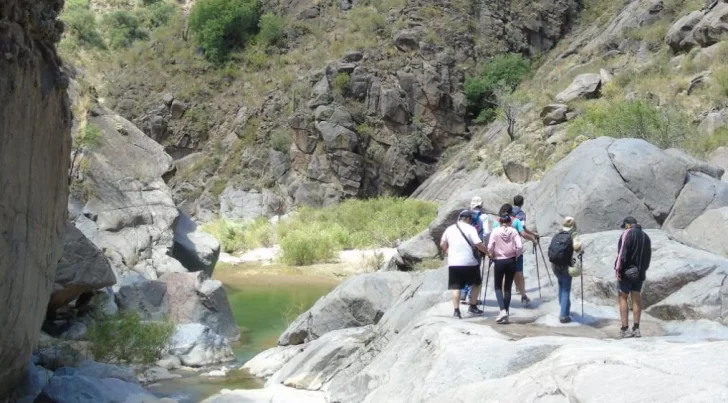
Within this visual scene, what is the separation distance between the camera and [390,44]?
43844 millimetres

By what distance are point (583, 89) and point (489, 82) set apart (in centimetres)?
1184

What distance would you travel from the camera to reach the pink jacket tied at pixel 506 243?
32.5ft

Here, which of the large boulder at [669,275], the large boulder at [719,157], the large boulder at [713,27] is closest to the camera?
the large boulder at [669,275]

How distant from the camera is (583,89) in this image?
31.2 m

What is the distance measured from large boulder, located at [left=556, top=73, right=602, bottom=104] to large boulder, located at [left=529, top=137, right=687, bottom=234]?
16164 mm

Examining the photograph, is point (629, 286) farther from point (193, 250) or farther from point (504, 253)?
point (193, 250)

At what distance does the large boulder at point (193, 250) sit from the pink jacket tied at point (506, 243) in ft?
40.6

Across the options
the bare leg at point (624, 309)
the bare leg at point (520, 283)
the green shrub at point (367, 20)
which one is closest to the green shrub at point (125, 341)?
the bare leg at point (520, 283)

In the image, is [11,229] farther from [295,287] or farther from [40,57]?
[295,287]

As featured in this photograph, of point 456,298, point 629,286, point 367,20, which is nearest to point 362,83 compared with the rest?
point 367,20

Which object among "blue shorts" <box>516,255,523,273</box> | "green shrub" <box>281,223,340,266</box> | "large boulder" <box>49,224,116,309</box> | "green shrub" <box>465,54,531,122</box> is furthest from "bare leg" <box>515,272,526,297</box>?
"green shrub" <box>465,54,531,122</box>

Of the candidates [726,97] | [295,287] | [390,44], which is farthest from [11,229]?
[390,44]

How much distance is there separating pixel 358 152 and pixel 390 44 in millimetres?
7721

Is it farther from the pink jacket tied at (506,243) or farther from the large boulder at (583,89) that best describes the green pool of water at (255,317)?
the large boulder at (583,89)
